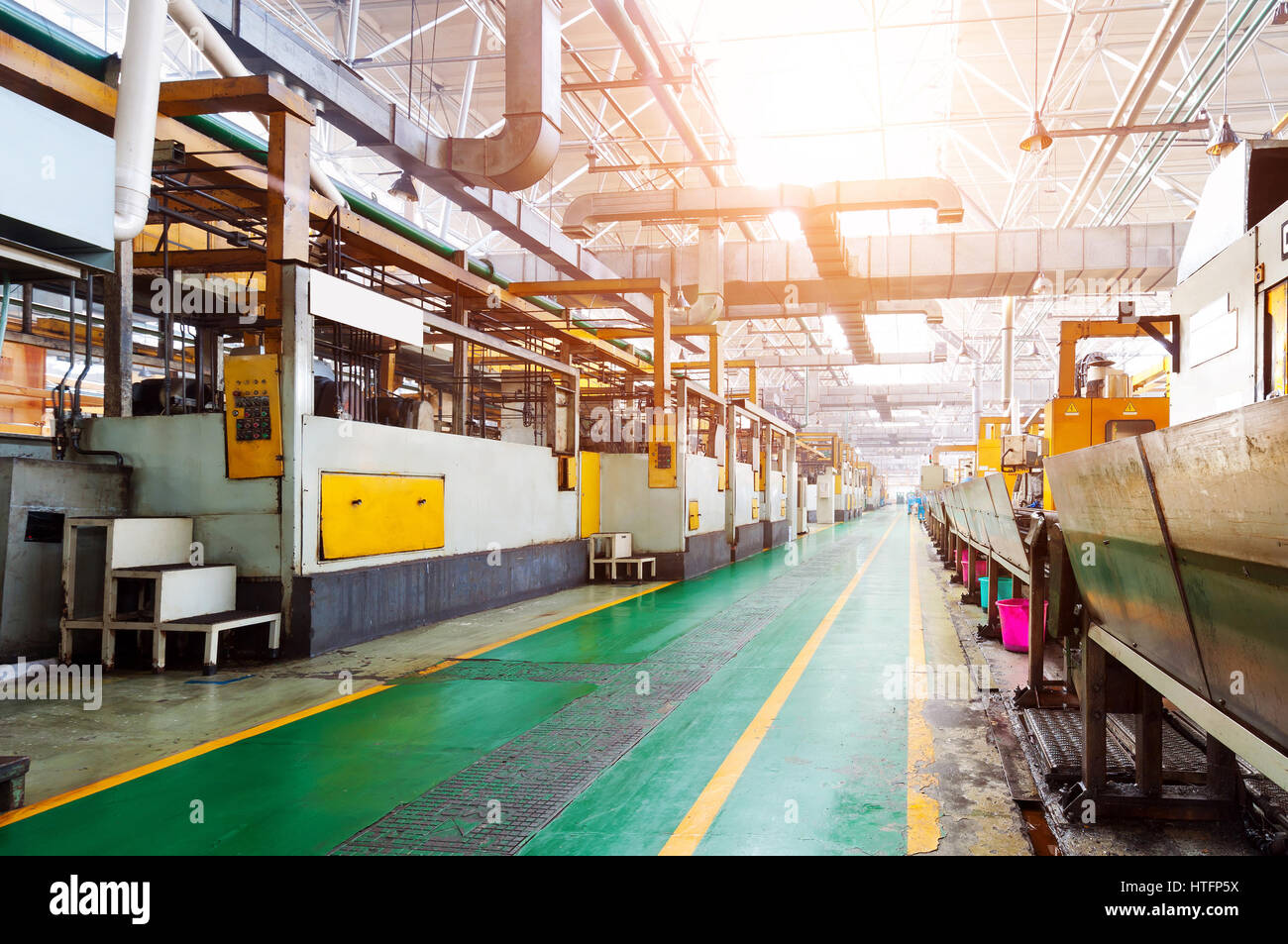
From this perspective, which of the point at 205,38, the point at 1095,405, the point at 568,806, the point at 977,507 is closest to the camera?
the point at 568,806

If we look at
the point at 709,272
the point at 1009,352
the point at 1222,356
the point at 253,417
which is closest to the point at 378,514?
the point at 253,417

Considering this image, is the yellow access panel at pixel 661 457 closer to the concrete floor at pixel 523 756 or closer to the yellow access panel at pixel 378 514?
the yellow access panel at pixel 378 514

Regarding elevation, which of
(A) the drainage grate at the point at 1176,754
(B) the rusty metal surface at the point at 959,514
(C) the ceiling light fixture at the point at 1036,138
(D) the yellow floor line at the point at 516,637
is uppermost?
(C) the ceiling light fixture at the point at 1036,138

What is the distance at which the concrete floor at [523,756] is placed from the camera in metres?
3.23

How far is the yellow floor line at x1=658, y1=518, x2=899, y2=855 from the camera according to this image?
125 inches

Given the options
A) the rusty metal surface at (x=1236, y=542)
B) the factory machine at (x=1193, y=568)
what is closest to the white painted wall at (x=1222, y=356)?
the factory machine at (x=1193, y=568)

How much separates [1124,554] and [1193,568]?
0.65 m

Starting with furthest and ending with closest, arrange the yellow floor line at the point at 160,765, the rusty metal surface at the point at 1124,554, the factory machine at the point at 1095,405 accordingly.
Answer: the factory machine at the point at 1095,405, the yellow floor line at the point at 160,765, the rusty metal surface at the point at 1124,554

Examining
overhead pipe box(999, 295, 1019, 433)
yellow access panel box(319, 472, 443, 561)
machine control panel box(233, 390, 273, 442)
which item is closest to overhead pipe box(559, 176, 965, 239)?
yellow access panel box(319, 472, 443, 561)

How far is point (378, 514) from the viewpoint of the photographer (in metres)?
7.39

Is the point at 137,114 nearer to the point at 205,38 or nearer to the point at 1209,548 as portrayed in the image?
the point at 205,38

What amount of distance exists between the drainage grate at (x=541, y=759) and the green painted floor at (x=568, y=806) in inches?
4.0
